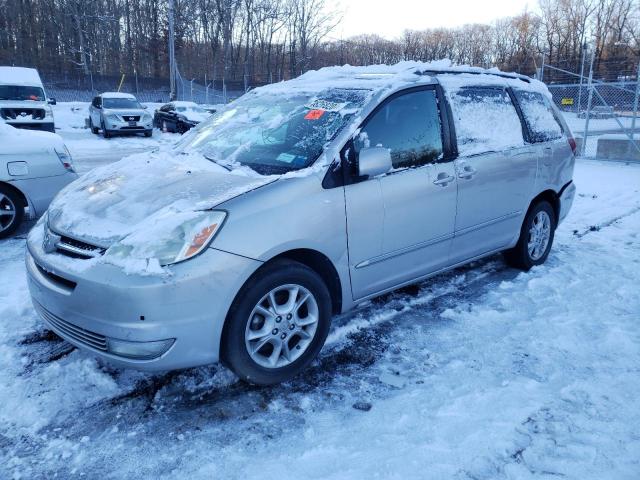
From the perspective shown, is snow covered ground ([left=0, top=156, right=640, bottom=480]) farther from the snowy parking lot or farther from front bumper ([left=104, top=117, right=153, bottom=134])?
front bumper ([left=104, top=117, right=153, bottom=134])

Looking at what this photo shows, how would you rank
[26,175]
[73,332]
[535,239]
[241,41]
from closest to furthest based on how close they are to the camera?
[73,332]
[535,239]
[26,175]
[241,41]

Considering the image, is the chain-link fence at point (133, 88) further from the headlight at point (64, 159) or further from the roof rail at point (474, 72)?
the roof rail at point (474, 72)

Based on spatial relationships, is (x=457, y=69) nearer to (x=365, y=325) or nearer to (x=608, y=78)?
(x=365, y=325)

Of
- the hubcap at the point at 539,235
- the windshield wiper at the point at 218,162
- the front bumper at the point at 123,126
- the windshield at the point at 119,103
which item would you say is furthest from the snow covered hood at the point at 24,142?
the windshield at the point at 119,103

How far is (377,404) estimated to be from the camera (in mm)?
2836

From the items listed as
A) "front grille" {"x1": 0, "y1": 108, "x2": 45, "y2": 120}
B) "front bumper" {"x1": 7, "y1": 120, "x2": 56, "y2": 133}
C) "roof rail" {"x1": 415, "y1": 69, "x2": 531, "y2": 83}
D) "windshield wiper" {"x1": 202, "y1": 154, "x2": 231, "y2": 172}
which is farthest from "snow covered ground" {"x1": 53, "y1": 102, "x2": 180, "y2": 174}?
"roof rail" {"x1": 415, "y1": 69, "x2": 531, "y2": 83}

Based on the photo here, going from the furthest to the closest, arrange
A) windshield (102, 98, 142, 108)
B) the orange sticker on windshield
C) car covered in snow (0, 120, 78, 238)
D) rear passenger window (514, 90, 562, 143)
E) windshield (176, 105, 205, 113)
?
1. windshield (176, 105, 205, 113)
2. windshield (102, 98, 142, 108)
3. car covered in snow (0, 120, 78, 238)
4. rear passenger window (514, 90, 562, 143)
5. the orange sticker on windshield

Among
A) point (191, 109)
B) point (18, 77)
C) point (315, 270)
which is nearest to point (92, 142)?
point (18, 77)

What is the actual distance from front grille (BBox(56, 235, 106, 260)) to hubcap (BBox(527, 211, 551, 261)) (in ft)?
12.7

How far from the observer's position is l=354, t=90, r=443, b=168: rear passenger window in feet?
11.1

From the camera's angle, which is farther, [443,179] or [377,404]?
[443,179]

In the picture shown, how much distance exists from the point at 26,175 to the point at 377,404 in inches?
189

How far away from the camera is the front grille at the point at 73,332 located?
2.63 metres

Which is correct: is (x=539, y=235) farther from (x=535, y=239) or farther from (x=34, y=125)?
(x=34, y=125)
